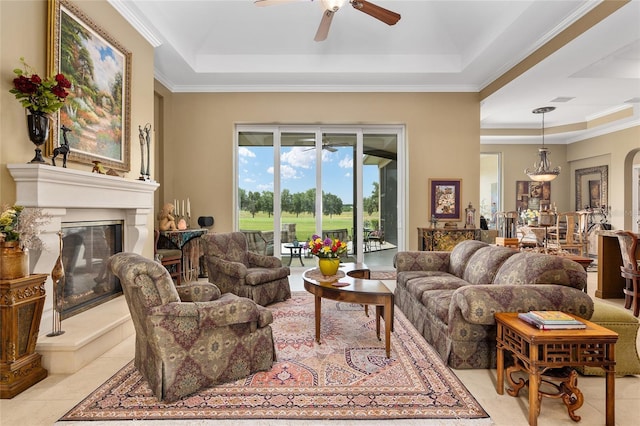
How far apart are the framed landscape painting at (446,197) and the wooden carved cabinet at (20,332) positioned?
5.81m

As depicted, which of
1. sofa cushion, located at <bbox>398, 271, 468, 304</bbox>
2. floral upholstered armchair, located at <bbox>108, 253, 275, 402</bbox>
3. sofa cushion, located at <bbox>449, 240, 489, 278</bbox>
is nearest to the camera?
floral upholstered armchair, located at <bbox>108, 253, 275, 402</bbox>

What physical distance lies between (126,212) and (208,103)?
3.07 m

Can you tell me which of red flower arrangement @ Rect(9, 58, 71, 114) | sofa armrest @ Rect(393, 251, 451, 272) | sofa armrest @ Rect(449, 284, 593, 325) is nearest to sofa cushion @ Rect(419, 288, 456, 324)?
sofa armrest @ Rect(449, 284, 593, 325)

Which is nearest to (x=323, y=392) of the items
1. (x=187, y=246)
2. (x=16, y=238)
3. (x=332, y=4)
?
(x=16, y=238)

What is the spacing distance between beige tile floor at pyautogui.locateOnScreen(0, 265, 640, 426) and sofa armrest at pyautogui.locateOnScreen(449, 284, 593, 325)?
0.48 metres

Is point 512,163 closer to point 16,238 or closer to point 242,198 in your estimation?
point 242,198

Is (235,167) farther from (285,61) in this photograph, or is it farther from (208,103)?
(285,61)

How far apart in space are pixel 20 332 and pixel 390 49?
19.1 feet

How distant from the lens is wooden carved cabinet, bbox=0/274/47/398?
2.29 m

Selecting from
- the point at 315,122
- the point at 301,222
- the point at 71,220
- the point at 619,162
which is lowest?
the point at 301,222

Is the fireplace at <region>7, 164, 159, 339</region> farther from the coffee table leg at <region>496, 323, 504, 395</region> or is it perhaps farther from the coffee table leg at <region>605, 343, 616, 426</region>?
the coffee table leg at <region>605, 343, 616, 426</region>

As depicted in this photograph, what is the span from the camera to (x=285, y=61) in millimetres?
5773

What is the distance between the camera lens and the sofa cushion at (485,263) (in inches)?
129

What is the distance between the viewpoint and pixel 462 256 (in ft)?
13.1
